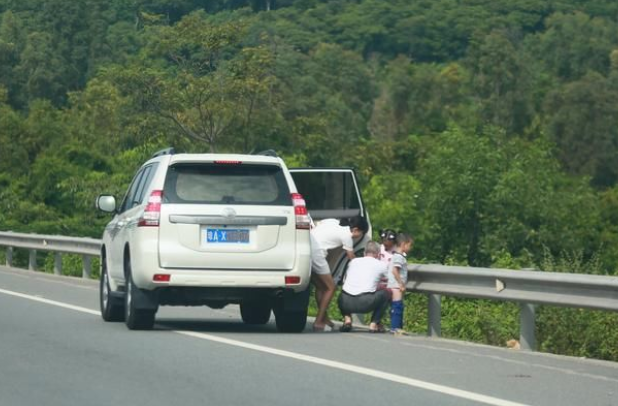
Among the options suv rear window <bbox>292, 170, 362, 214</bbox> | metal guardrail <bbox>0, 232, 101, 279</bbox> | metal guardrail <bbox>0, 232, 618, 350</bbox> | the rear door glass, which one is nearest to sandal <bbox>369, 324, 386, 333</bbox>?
metal guardrail <bbox>0, 232, 618, 350</bbox>

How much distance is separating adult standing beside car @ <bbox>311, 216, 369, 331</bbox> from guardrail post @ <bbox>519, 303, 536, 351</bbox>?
2.56m

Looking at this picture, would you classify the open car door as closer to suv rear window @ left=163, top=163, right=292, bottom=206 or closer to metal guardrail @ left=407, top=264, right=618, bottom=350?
metal guardrail @ left=407, top=264, right=618, bottom=350

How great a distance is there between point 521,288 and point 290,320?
2.45 metres

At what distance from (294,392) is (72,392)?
55.4 inches

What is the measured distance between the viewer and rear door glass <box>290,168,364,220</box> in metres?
21.8

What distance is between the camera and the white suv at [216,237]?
49.8 feet

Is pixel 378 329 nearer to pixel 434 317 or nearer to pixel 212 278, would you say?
pixel 434 317

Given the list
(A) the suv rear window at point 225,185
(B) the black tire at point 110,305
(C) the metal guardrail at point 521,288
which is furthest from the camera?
(B) the black tire at point 110,305

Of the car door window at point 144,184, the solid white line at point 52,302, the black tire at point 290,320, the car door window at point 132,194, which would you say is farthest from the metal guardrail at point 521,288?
the solid white line at point 52,302

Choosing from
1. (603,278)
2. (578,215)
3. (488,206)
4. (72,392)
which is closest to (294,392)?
(72,392)

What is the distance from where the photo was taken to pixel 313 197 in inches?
864

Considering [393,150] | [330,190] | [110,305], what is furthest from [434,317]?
[393,150]

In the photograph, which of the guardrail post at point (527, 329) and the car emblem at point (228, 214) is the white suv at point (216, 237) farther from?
the guardrail post at point (527, 329)

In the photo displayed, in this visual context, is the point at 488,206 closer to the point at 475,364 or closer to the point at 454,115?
the point at 475,364
